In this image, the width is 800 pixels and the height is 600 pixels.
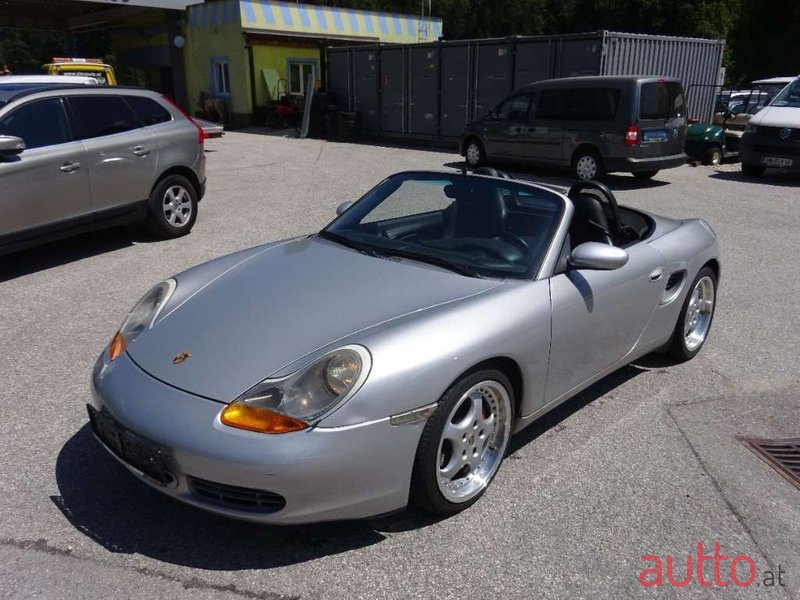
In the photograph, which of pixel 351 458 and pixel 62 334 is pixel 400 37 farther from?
pixel 351 458

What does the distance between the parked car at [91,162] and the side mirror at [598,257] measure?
5131 mm

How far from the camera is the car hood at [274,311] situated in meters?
2.75

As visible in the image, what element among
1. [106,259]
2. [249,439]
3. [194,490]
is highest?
[249,439]

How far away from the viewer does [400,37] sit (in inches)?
1177

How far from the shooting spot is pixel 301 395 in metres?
2.58

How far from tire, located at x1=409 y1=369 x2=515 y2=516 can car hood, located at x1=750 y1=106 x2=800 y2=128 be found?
12.5 meters

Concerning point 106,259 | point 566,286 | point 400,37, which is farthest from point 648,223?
point 400,37

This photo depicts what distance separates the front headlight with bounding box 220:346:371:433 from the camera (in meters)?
2.52

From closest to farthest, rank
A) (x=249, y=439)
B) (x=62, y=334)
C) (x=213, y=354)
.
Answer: (x=249, y=439) → (x=213, y=354) → (x=62, y=334)

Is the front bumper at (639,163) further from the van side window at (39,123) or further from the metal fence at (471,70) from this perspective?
the van side window at (39,123)

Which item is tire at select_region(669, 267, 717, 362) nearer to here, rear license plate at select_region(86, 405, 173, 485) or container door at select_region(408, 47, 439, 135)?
rear license plate at select_region(86, 405, 173, 485)

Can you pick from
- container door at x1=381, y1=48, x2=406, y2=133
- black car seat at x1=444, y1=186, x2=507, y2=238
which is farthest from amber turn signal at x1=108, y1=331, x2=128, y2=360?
container door at x1=381, y1=48, x2=406, y2=133

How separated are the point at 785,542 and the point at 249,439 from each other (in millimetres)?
2255

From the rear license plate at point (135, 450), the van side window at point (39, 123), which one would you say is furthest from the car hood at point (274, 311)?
the van side window at point (39, 123)
